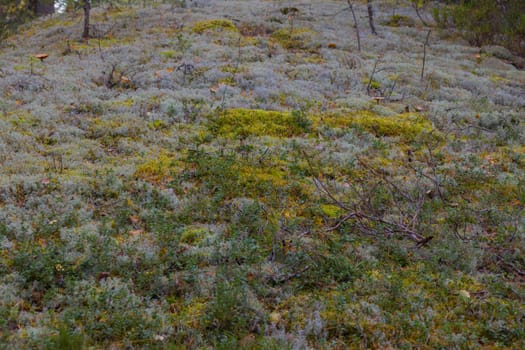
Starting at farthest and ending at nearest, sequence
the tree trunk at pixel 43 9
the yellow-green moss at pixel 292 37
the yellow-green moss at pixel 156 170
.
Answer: the tree trunk at pixel 43 9
the yellow-green moss at pixel 292 37
the yellow-green moss at pixel 156 170

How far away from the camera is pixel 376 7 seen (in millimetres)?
19828

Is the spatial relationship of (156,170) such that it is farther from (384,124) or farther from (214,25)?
(214,25)

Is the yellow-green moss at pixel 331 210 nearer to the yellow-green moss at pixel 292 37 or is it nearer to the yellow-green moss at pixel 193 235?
the yellow-green moss at pixel 193 235

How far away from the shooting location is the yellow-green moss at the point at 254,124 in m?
8.02

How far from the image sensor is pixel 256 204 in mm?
5797

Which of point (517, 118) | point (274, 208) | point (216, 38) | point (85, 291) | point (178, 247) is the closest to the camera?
point (85, 291)

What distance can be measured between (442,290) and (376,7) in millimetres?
17528

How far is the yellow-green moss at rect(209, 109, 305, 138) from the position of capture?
802 cm

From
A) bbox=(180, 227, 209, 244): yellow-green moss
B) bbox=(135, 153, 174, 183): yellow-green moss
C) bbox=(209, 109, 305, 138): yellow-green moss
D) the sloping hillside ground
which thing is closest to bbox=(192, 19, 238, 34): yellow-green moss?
the sloping hillside ground

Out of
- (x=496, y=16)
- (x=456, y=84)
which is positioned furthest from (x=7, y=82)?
(x=496, y=16)

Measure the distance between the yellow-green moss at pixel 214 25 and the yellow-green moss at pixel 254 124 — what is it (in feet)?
21.9

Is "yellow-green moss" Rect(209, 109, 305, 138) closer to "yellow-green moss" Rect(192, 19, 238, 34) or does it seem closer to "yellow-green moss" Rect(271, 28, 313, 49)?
"yellow-green moss" Rect(271, 28, 313, 49)

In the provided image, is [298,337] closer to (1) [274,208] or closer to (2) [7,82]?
(1) [274,208]

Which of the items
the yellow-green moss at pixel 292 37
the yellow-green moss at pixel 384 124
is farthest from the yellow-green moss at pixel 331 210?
the yellow-green moss at pixel 292 37
